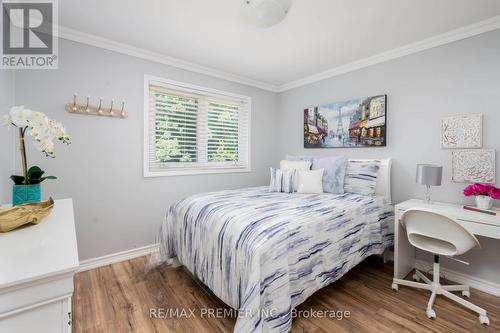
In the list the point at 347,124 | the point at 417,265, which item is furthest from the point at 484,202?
the point at 347,124

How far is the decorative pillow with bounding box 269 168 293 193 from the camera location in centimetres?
287

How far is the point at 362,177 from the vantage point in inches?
109

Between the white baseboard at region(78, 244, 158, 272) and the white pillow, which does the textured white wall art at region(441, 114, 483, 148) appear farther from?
the white baseboard at region(78, 244, 158, 272)

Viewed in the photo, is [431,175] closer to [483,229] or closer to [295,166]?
[483,229]

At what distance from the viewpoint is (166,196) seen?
305cm

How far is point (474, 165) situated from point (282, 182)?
1.89 meters

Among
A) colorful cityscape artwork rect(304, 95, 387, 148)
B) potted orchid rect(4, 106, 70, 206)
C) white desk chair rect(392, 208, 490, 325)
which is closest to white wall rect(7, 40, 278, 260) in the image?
potted orchid rect(4, 106, 70, 206)

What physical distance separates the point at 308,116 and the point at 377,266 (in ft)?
7.47

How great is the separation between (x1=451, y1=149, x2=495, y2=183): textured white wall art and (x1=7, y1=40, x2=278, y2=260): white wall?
3.12 metres

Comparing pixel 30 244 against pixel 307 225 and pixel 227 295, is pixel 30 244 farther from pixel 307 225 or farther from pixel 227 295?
pixel 307 225

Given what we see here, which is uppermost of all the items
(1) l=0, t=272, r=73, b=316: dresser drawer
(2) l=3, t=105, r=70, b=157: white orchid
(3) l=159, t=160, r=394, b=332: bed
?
(2) l=3, t=105, r=70, b=157: white orchid

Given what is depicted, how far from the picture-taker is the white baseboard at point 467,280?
2135mm

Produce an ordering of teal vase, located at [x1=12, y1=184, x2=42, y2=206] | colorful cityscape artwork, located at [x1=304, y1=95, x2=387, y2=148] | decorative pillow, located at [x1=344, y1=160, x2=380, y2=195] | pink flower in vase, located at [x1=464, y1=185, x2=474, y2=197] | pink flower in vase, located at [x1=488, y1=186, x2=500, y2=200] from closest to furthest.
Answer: teal vase, located at [x1=12, y1=184, x2=42, y2=206] < pink flower in vase, located at [x1=488, y1=186, x2=500, y2=200] < pink flower in vase, located at [x1=464, y1=185, x2=474, y2=197] < decorative pillow, located at [x1=344, y1=160, x2=380, y2=195] < colorful cityscape artwork, located at [x1=304, y1=95, x2=387, y2=148]

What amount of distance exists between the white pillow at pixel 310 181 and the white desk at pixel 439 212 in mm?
831
